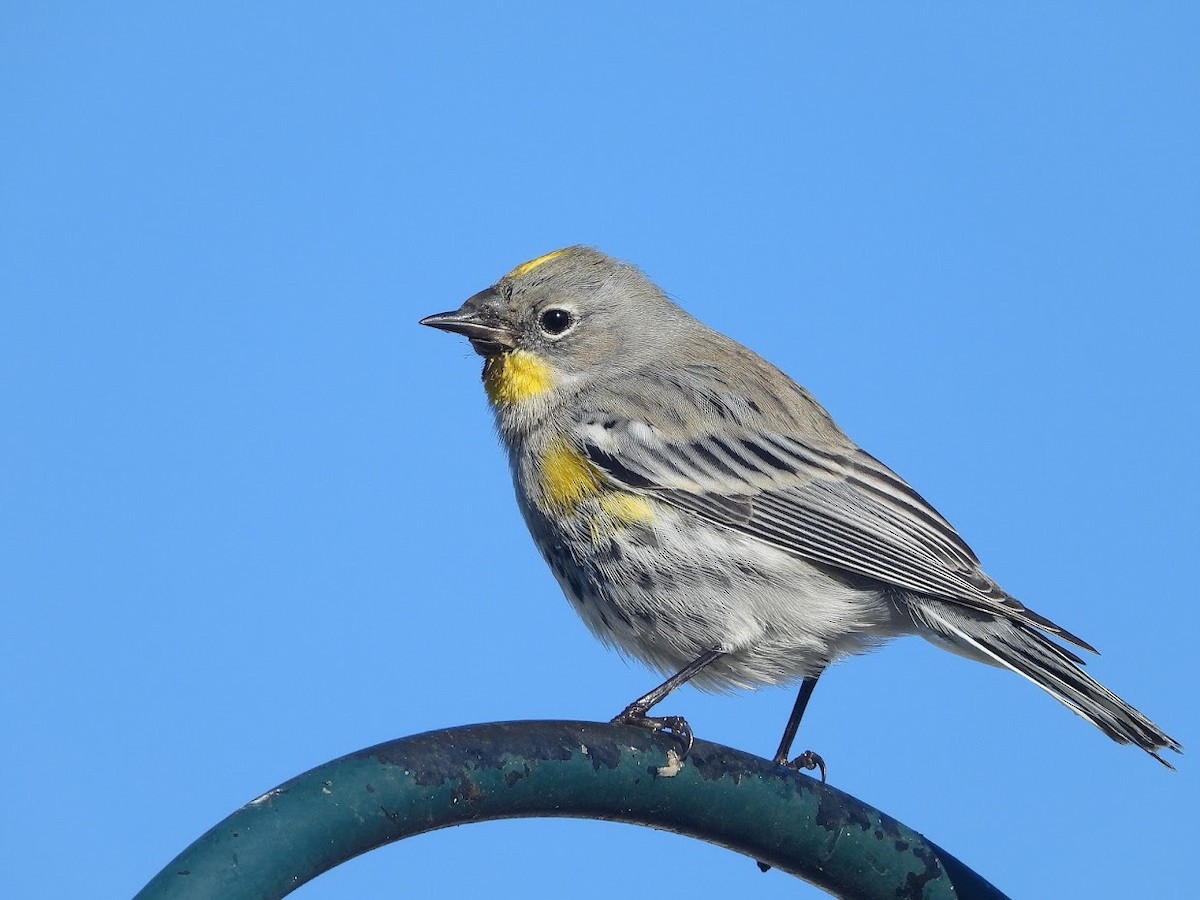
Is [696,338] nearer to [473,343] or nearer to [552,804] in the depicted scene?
[473,343]

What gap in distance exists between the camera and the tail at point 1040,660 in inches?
210

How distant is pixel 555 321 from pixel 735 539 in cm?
173

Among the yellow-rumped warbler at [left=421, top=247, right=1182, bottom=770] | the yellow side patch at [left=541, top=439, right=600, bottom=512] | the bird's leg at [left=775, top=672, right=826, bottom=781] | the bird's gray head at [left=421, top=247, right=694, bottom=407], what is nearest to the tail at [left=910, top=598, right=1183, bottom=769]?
the yellow-rumped warbler at [left=421, top=247, right=1182, bottom=770]

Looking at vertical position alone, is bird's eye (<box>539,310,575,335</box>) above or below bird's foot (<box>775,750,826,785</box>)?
above

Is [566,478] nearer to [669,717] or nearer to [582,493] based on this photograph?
[582,493]

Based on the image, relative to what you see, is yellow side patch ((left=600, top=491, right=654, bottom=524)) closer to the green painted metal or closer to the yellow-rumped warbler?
the yellow-rumped warbler

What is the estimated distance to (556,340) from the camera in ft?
23.6

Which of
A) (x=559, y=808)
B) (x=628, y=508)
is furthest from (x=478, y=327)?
(x=559, y=808)

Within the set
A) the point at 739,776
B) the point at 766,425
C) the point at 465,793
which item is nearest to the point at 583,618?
the point at 766,425

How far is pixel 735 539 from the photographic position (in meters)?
6.10

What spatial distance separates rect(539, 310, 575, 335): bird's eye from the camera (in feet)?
23.7

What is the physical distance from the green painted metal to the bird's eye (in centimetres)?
310

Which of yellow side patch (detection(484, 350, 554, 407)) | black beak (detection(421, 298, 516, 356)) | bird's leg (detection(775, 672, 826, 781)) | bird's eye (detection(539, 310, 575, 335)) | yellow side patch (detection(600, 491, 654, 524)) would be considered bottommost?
bird's leg (detection(775, 672, 826, 781))

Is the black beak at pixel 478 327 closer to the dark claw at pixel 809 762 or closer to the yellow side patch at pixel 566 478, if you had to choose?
the yellow side patch at pixel 566 478
